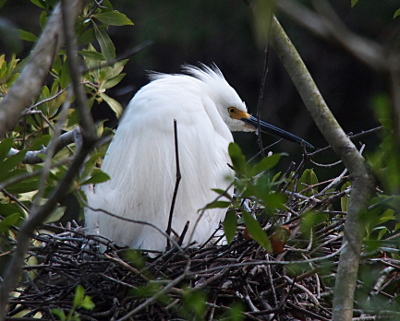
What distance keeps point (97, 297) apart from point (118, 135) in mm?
666

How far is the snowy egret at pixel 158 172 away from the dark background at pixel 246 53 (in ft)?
7.41

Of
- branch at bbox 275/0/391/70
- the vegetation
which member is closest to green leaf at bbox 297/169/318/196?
the vegetation

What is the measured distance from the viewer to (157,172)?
215 cm

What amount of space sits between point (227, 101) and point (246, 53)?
2.69 metres

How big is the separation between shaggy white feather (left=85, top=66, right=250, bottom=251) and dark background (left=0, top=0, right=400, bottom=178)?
2.26 m

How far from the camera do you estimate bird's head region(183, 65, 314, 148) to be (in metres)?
2.73

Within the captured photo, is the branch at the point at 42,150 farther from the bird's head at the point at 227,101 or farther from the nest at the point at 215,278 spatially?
the bird's head at the point at 227,101

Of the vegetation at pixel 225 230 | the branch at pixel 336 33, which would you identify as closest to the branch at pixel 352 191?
the vegetation at pixel 225 230

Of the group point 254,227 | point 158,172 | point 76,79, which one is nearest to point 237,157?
point 254,227

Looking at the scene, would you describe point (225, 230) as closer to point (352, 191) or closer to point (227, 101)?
point (352, 191)

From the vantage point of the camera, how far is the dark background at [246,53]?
15.6ft

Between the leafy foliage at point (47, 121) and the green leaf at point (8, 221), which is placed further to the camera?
the green leaf at point (8, 221)

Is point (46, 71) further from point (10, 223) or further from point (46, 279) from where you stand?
point (46, 279)

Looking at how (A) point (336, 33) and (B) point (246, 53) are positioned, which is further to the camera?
(B) point (246, 53)
